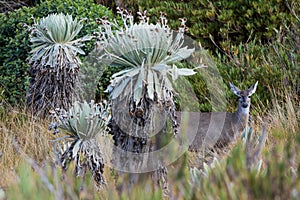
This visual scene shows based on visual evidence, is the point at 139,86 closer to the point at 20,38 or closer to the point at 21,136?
the point at 21,136

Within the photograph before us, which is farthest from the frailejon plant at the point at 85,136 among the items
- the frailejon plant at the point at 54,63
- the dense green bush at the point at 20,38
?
the dense green bush at the point at 20,38

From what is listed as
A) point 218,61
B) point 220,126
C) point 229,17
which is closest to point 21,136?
point 220,126

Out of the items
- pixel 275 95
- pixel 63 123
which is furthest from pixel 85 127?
pixel 275 95

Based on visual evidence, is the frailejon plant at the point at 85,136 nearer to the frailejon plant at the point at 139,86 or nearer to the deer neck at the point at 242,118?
the frailejon plant at the point at 139,86

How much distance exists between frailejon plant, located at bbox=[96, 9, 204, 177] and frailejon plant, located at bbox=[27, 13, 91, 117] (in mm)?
2157

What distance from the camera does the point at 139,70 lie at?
4.45 m

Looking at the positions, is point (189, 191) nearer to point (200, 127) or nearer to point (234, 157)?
point (234, 157)

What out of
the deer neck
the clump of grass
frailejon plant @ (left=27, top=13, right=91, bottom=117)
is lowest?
the clump of grass

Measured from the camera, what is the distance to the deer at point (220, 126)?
6.51m

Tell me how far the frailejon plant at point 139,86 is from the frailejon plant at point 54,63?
216 centimetres

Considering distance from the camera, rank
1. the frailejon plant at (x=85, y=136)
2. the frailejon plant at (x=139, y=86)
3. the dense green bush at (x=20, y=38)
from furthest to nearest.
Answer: the dense green bush at (x=20, y=38) < the frailejon plant at (x=85, y=136) < the frailejon plant at (x=139, y=86)

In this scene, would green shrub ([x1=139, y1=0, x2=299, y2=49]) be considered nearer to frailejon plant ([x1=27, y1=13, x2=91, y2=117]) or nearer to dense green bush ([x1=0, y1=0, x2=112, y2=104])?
dense green bush ([x1=0, y1=0, x2=112, y2=104])

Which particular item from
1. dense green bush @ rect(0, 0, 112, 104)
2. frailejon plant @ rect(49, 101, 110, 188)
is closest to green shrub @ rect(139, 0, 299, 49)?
dense green bush @ rect(0, 0, 112, 104)

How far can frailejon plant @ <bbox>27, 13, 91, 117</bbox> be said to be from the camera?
6672 mm
